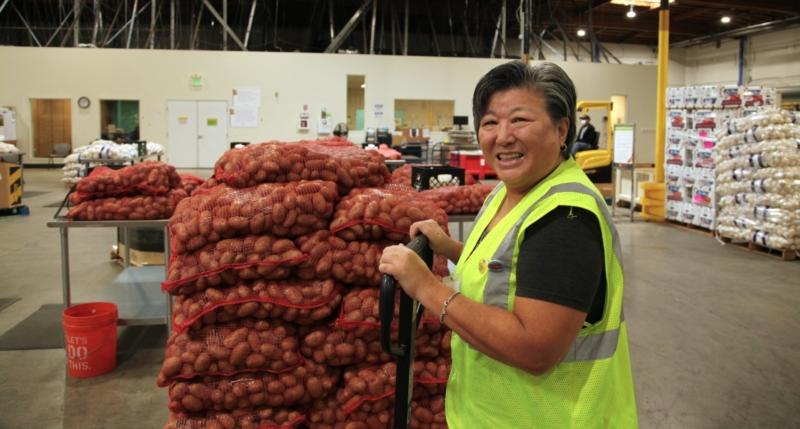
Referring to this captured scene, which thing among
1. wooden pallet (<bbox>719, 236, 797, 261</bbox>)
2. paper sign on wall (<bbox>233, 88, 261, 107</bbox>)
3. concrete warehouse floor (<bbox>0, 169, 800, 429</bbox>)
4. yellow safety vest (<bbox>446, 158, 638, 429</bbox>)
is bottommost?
concrete warehouse floor (<bbox>0, 169, 800, 429</bbox>)

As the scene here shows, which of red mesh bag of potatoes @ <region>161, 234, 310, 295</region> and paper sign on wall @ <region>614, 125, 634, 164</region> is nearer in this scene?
red mesh bag of potatoes @ <region>161, 234, 310, 295</region>

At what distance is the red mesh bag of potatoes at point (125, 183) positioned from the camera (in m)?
3.78

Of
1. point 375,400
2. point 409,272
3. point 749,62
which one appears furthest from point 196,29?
point 409,272

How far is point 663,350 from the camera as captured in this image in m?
4.11

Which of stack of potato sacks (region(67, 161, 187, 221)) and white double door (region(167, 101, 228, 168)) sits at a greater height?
white double door (region(167, 101, 228, 168))

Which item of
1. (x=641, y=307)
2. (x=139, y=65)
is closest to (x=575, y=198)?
(x=641, y=307)

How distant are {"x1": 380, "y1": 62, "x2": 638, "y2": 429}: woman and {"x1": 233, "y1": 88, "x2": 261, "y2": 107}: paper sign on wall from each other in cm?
1600

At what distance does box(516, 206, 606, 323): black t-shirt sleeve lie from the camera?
3.57 feet

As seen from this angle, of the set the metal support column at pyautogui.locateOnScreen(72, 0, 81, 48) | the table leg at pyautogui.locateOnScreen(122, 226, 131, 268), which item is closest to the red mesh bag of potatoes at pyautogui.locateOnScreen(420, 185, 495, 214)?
the table leg at pyautogui.locateOnScreen(122, 226, 131, 268)

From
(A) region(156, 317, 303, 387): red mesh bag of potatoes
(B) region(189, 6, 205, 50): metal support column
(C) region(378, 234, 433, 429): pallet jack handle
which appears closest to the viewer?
(C) region(378, 234, 433, 429): pallet jack handle

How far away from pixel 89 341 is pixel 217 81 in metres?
14.0

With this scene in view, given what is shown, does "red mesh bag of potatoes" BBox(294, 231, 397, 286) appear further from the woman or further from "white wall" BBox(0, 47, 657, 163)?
"white wall" BBox(0, 47, 657, 163)

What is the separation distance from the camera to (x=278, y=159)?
8.27 feet

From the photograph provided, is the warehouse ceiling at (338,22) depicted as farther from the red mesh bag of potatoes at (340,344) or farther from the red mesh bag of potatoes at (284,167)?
the red mesh bag of potatoes at (340,344)
